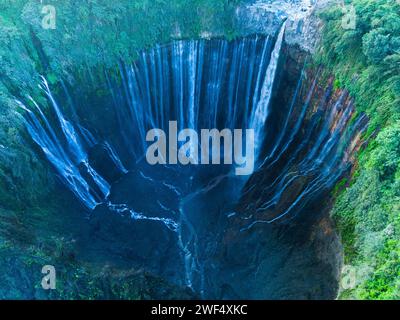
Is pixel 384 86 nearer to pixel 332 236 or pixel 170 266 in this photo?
pixel 332 236

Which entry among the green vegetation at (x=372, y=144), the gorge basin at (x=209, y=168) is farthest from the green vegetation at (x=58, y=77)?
the green vegetation at (x=372, y=144)

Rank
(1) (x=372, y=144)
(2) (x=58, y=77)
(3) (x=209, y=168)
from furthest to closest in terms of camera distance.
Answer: (3) (x=209, y=168) < (2) (x=58, y=77) < (1) (x=372, y=144)

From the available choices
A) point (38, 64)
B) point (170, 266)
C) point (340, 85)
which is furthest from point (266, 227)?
point (38, 64)

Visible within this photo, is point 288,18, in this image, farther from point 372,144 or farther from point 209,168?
point 209,168

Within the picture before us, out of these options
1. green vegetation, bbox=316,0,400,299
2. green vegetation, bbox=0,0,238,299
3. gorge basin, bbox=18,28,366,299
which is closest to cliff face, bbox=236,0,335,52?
gorge basin, bbox=18,28,366,299

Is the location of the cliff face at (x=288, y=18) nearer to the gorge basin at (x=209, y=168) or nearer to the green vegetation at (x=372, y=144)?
the gorge basin at (x=209, y=168)

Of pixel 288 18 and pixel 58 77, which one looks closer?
pixel 58 77

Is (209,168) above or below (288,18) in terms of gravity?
below

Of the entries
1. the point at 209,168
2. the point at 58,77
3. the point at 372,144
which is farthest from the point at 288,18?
the point at 58,77
